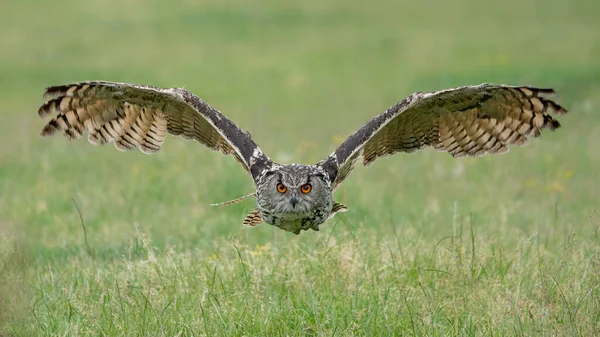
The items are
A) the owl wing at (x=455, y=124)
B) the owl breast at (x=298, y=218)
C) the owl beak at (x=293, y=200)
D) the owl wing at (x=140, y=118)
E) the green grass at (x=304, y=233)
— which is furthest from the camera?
the owl wing at (x=140, y=118)

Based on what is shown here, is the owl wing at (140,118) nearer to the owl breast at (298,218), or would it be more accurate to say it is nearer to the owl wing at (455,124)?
the owl breast at (298,218)

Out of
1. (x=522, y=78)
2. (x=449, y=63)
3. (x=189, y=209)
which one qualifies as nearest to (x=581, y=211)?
(x=189, y=209)

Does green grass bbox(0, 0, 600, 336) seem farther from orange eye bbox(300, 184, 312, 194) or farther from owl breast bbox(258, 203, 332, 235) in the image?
orange eye bbox(300, 184, 312, 194)

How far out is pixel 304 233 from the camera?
8.79m

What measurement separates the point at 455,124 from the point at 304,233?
5.47 ft

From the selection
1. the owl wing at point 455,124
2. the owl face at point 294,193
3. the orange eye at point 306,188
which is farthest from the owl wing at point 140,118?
the owl wing at point 455,124

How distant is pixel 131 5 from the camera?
109 ft

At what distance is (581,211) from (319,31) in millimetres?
19247

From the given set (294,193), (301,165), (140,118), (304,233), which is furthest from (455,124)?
(140,118)

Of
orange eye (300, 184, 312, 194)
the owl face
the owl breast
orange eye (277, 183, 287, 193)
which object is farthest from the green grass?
orange eye (300, 184, 312, 194)

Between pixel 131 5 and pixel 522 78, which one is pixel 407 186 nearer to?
pixel 522 78

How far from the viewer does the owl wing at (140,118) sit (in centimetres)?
764

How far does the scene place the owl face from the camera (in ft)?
23.3

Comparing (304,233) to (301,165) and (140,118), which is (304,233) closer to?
(301,165)
